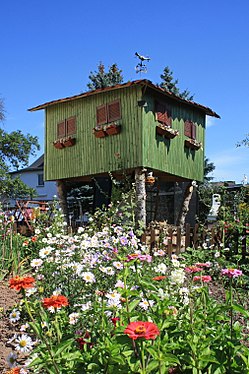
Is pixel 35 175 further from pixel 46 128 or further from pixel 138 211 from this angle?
pixel 138 211

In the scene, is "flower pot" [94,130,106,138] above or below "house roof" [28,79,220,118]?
below

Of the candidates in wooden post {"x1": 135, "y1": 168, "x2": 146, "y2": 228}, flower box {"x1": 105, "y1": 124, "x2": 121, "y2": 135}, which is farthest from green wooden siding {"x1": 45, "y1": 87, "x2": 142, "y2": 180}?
wooden post {"x1": 135, "y1": 168, "x2": 146, "y2": 228}

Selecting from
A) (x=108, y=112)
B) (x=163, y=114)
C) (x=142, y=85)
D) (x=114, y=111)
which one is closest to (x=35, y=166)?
(x=108, y=112)

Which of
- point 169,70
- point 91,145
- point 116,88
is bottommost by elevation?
point 91,145

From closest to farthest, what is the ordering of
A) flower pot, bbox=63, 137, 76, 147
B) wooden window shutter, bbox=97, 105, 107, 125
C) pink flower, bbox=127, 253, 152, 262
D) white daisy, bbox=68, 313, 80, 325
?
pink flower, bbox=127, 253, 152, 262, white daisy, bbox=68, 313, 80, 325, wooden window shutter, bbox=97, 105, 107, 125, flower pot, bbox=63, 137, 76, 147

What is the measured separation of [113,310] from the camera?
7.90 ft

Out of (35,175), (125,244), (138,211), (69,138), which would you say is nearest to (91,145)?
(69,138)

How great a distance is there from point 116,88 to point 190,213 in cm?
819

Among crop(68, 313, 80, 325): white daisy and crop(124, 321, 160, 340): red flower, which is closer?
crop(124, 321, 160, 340): red flower

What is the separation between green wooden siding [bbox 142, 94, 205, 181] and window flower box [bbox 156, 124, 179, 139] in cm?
14

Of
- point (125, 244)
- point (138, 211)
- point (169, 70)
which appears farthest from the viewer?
point (169, 70)

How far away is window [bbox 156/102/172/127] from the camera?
13.8 m

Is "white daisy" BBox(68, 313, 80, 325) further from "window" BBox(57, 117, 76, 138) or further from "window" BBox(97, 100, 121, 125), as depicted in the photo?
"window" BBox(57, 117, 76, 138)

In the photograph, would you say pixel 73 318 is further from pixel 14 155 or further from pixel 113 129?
pixel 14 155
